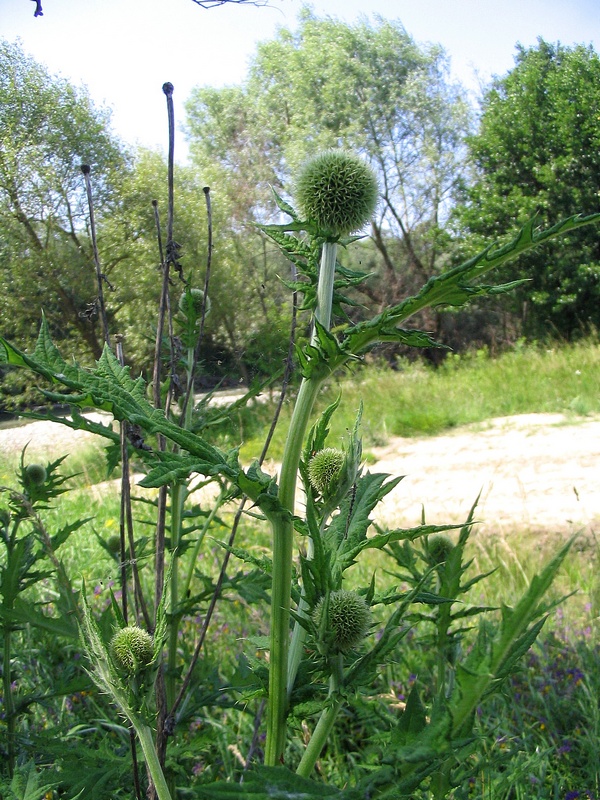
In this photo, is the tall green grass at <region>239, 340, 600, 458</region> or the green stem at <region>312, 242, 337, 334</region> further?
the tall green grass at <region>239, 340, 600, 458</region>

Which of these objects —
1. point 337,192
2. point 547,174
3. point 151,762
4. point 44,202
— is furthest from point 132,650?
point 547,174

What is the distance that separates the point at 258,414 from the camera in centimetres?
985

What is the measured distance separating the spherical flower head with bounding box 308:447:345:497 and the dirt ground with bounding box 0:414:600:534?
2488mm

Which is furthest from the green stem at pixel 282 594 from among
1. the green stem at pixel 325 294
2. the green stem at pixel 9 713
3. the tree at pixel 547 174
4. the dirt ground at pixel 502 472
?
the tree at pixel 547 174

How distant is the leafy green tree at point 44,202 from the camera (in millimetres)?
12492

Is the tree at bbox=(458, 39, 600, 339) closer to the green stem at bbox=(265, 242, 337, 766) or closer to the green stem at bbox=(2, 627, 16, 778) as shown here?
the green stem at bbox=(2, 627, 16, 778)

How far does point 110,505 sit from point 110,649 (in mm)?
4232

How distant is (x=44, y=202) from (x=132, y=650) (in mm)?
13459

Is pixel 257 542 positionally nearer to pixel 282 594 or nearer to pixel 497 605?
pixel 497 605

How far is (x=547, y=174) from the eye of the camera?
15.4m

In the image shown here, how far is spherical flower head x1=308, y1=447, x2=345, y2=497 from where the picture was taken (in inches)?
36.4

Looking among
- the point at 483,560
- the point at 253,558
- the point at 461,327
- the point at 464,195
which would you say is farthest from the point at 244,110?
the point at 253,558

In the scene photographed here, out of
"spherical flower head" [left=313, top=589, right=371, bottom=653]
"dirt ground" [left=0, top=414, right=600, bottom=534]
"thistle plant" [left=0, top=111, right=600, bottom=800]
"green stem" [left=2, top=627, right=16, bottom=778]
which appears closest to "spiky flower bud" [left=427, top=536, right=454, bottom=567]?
"thistle plant" [left=0, top=111, right=600, bottom=800]

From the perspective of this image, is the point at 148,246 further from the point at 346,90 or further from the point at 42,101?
the point at 346,90
